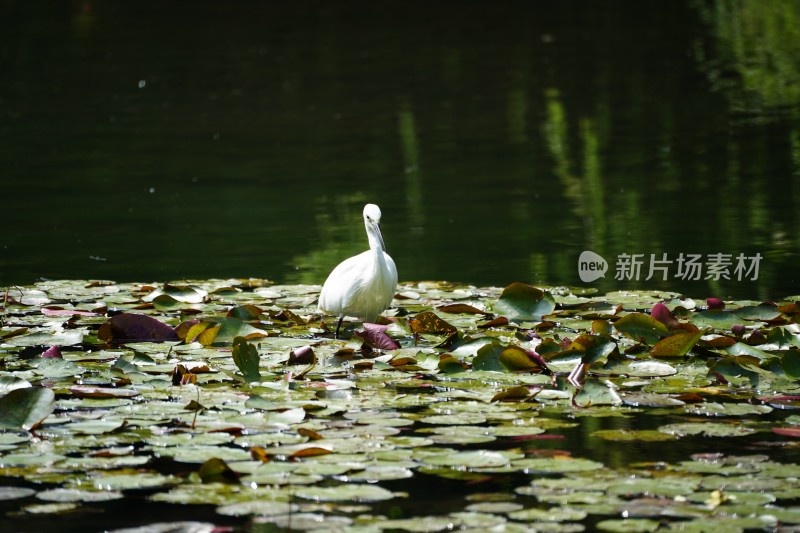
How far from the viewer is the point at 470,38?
56.5ft

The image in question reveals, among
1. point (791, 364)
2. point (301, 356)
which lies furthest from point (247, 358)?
point (791, 364)

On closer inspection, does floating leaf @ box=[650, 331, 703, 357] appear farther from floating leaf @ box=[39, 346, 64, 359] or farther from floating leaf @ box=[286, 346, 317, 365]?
floating leaf @ box=[39, 346, 64, 359]

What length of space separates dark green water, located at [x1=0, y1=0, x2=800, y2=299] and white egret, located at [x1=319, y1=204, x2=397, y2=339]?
3.73 feet

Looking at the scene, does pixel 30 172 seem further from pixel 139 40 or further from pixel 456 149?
pixel 139 40

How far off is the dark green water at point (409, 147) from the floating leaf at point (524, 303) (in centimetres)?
104

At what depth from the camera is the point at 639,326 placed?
4.35 m

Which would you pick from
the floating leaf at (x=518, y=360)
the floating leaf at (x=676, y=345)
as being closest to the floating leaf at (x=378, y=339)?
the floating leaf at (x=518, y=360)

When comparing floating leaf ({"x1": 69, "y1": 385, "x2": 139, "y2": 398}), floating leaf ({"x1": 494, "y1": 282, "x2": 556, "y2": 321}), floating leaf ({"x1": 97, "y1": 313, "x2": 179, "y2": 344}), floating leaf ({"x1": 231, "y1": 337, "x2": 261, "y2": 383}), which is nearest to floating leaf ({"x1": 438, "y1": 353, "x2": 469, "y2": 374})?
floating leaf ({"x1": 231, "y1": 337, "x2": 261, "y2": 383})

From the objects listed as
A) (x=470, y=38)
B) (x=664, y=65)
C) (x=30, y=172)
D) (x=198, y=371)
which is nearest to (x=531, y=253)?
(x=198, y=371)

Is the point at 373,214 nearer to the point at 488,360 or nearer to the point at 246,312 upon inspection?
the point at 246,312

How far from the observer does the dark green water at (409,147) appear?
6.59 m

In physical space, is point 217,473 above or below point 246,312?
below

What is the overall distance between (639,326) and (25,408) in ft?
6.76

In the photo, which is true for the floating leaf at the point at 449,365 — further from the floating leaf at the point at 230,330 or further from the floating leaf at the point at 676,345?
the floating leaf at the point at 230,330
